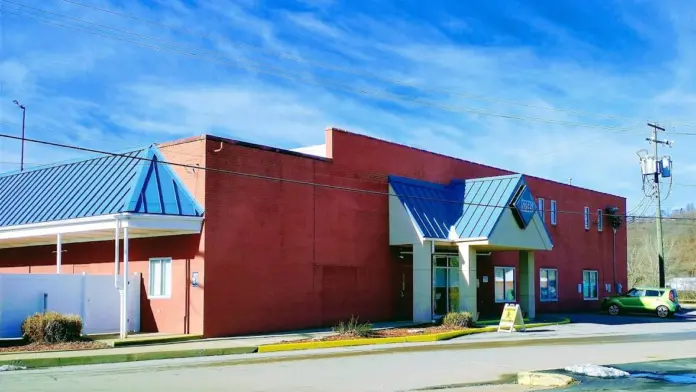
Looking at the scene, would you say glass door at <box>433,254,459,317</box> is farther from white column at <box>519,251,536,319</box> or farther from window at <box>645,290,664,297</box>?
window at <box>645,290,664,297</box>

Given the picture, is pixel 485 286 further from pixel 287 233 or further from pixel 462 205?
pixel 287 233

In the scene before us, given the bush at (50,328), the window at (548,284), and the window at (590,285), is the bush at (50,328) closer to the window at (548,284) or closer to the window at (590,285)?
the window at (548,284)

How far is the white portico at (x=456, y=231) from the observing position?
92.5ft

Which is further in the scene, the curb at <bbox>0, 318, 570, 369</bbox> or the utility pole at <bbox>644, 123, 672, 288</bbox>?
the utility pole at <bbox>644, 123, 672, 288</bbox>

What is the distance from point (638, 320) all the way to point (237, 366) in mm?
23996

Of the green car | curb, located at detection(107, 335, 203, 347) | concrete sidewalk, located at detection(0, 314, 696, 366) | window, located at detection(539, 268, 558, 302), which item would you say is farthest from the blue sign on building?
curb, located at detection(107, 335, 203, 347)

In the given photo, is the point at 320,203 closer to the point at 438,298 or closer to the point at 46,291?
the point at 438,298

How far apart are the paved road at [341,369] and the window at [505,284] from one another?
498 inches

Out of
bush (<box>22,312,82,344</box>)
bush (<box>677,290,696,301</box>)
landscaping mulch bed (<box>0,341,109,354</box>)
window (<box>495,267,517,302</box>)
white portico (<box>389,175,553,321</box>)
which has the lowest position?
bush (<box>677,290,696,301</box>)

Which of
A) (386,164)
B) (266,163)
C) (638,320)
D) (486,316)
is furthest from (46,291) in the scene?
(638,320)

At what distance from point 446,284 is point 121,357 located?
52.8ft

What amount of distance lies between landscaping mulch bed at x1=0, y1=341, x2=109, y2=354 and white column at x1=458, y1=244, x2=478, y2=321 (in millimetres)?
13449

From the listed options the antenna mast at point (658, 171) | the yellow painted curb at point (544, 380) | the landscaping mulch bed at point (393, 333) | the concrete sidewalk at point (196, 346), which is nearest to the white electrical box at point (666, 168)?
the antenna mast at point (658, 171)

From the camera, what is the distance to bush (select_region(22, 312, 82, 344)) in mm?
19797
